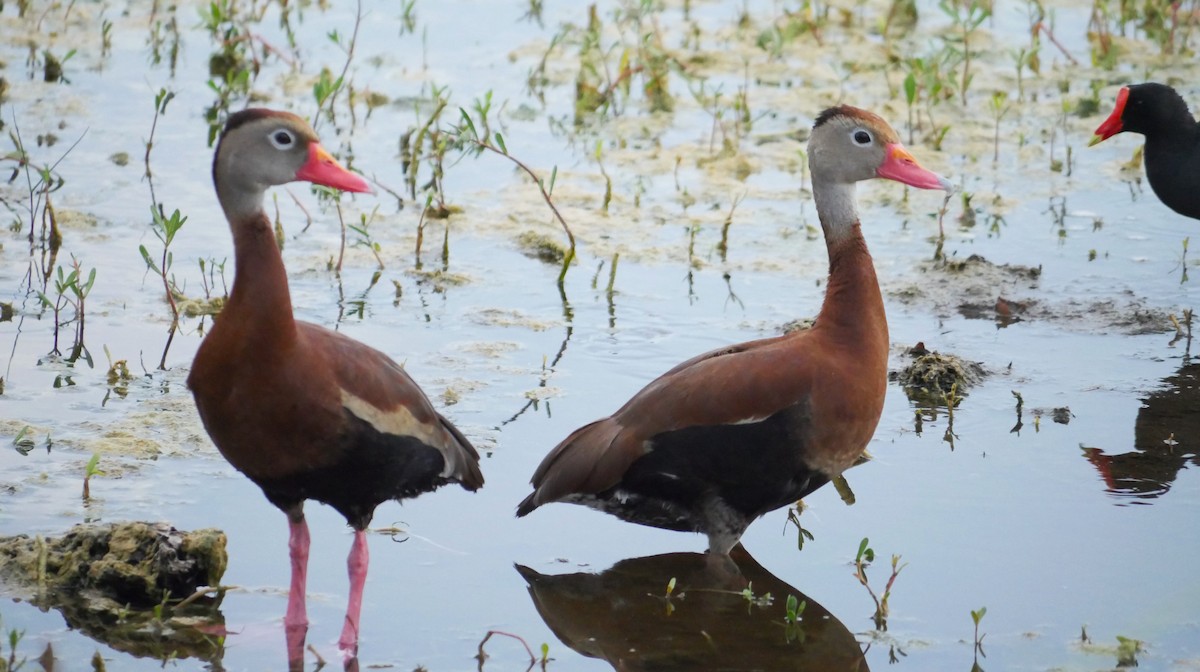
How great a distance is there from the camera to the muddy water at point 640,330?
5316 millimetres

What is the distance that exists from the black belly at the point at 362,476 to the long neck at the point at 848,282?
4.85 feet

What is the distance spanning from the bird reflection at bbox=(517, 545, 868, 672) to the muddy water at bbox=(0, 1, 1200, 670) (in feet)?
0.05

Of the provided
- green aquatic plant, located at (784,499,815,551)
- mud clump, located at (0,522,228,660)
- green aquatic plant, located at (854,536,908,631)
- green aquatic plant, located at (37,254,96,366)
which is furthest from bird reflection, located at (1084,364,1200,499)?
green aquatic plant, located at (37,254,96,366)

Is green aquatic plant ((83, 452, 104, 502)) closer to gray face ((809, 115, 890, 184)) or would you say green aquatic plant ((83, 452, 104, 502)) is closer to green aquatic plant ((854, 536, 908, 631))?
green aquatic plant ((854, 536, 908, 631))

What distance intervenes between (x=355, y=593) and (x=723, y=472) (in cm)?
129

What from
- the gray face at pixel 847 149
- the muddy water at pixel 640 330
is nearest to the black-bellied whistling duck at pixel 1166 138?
the muddy water at pixel 640 330

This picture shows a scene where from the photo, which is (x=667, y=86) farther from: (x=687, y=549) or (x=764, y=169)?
(x=687, y=549)

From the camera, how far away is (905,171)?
611 centimetres

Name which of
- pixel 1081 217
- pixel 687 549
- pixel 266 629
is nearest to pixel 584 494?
pixel 687 549

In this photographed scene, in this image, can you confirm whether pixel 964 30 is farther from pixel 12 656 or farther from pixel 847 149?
pixel 12 656

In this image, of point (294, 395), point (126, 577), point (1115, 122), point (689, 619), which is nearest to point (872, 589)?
point (689, 619)

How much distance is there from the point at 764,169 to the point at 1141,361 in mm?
3049

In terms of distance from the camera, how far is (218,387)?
475 cm

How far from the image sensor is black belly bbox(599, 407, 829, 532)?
5.37 m
